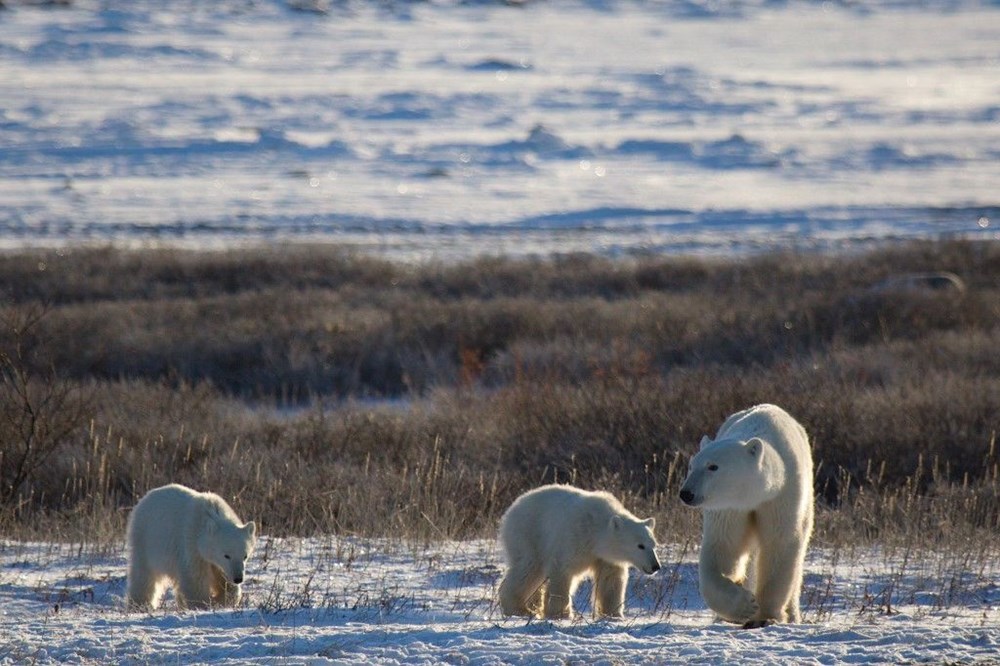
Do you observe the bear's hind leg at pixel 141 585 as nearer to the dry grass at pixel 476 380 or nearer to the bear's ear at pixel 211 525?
the bear's ear at pixel 211 525

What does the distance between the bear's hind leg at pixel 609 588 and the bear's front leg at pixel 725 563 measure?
0.76 m

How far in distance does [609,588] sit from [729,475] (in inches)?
50.0

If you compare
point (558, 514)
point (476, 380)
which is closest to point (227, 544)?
point (558, 514)

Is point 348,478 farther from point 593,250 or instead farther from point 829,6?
point 829,6

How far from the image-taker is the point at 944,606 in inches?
229

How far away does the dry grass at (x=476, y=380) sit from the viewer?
29.2 feet

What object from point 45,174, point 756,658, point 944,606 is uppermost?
point 756,658

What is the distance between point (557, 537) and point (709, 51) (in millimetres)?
84072

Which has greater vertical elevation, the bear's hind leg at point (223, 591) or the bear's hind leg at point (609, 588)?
the bear's hind leg at point (609, 588)

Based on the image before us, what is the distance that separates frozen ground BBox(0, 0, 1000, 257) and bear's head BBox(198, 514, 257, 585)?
20063 mm

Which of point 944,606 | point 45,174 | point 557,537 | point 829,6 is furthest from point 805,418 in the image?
point 829,6

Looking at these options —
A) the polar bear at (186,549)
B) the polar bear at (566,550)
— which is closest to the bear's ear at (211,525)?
the polar bear at (186,549)

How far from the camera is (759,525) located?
193 inches

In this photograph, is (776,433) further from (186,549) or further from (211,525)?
(186,549)
